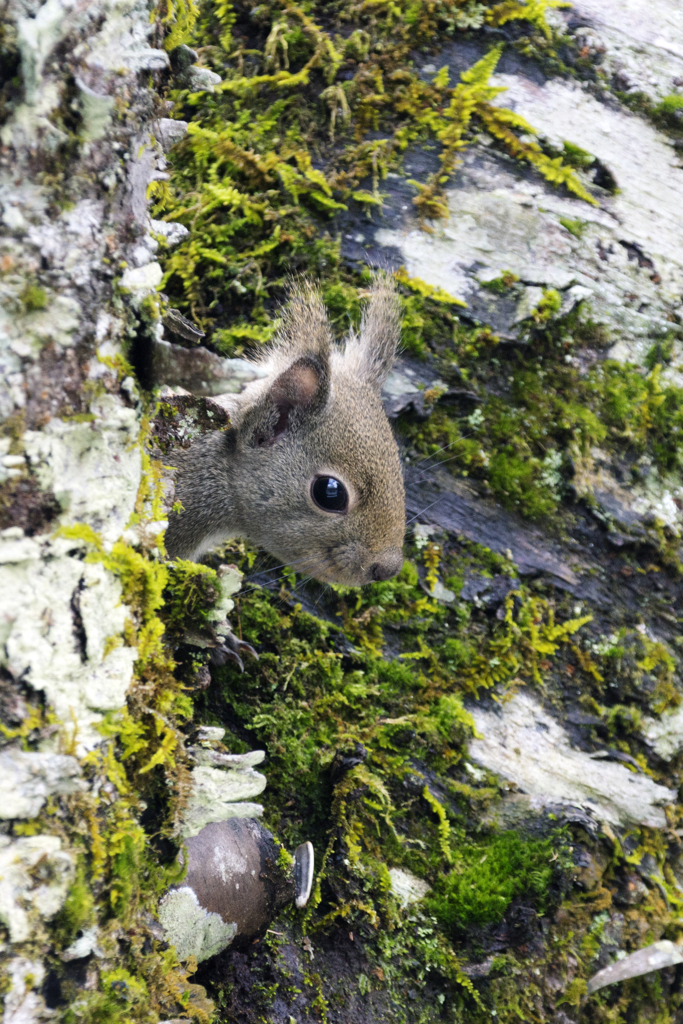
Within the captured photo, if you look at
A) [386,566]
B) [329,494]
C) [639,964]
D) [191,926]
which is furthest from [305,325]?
[639,964]

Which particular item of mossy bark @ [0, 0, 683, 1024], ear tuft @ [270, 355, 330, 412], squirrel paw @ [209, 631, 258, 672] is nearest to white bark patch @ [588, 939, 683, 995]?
mossy bark @ [0, 0, 683, 1024]

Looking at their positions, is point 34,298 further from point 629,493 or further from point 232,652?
point 629,493

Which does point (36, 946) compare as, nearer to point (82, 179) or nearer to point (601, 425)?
point (82, 179)

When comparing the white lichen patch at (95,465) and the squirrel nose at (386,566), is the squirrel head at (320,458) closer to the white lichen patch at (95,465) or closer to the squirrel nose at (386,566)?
the squirrel nose at (386,566)

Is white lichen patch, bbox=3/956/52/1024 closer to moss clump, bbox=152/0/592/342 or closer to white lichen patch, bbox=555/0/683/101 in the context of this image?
moss clump, bbox=152/0/592/342

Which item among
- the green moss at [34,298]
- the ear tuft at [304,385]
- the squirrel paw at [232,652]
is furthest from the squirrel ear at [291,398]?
the green moss at [34,298]
